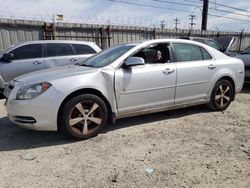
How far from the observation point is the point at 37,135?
4.20 meters

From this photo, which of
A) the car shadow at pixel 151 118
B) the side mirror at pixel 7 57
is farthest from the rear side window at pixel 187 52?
the side mirror at pixel 7 57

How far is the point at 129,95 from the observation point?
13.9ft

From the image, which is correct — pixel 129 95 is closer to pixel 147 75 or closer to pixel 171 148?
pixel 147 75

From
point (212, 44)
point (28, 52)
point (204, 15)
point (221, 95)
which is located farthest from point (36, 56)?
point (204, 15)

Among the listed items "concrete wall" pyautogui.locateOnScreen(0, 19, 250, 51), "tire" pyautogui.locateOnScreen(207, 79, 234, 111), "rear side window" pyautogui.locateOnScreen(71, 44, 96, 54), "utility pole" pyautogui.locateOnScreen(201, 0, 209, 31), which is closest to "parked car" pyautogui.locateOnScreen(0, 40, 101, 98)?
"rear side window" pyautogui.locateOnScreen(71, 44, 96, 54)

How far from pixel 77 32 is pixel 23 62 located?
4.89 meters

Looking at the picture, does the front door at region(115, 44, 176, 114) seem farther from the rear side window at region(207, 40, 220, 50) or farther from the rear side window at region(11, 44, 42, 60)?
the rear side window at region(207, 40, 220, 50)

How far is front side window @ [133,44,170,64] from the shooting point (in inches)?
185

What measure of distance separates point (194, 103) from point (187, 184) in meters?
2.56

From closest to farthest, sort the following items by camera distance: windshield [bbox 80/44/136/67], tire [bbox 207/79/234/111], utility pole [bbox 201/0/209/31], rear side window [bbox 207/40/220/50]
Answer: windshield [bbox 80/44/136/67]
tire [bbox 207/79/234/111]
rear side window [bbox 207/40/220/50]
utility pole [bbox 201/0/209/31]

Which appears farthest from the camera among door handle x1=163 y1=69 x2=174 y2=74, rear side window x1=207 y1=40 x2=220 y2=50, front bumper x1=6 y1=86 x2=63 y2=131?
rear side window x1=207 y1=40 x2=220 y2=50

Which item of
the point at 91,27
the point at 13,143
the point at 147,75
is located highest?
the point at 91,27

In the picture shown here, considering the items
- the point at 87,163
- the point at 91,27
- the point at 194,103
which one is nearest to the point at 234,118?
the point at 194,103

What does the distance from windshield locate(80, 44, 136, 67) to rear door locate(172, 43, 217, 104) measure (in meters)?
0.97
